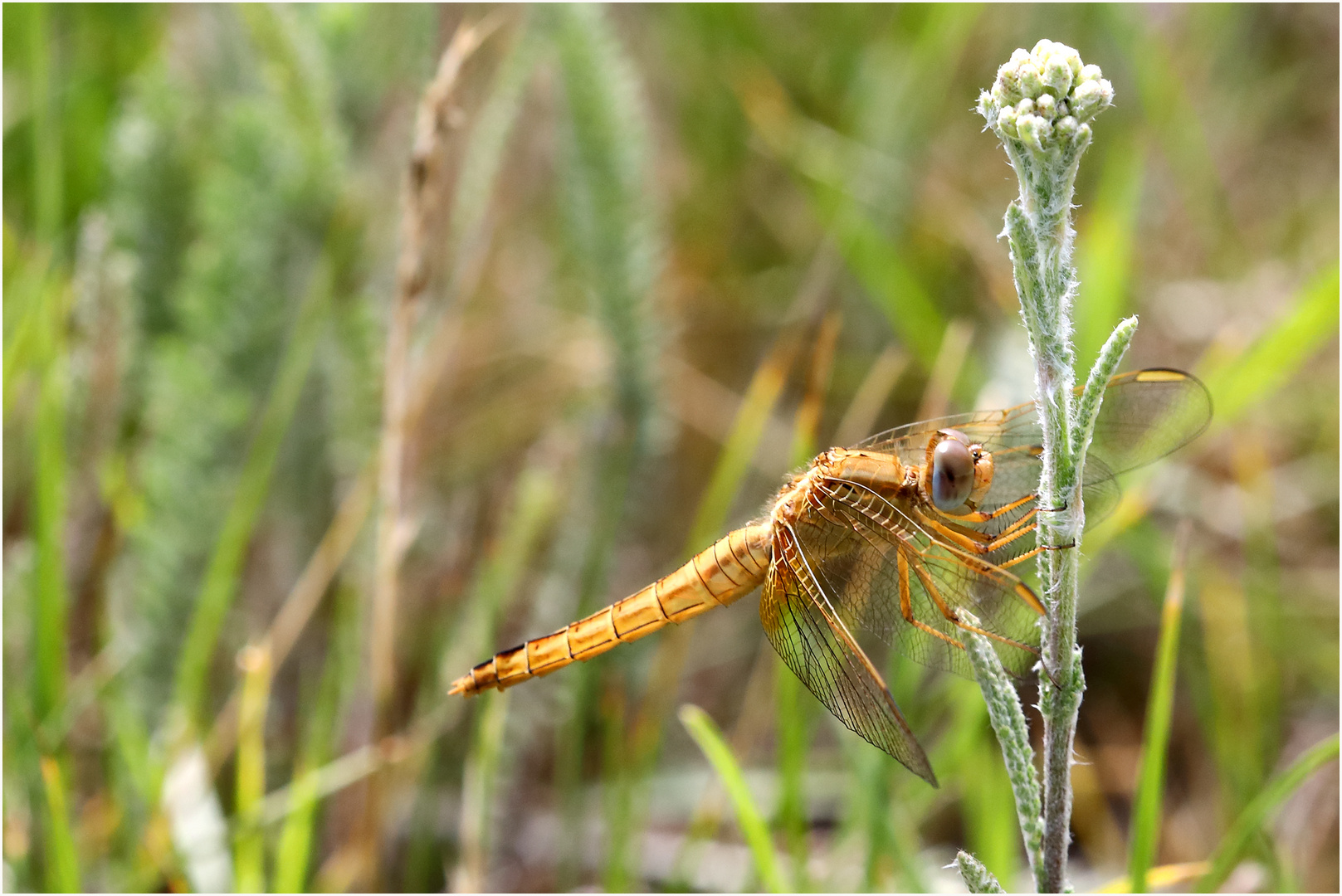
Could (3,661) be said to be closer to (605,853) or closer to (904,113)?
(605,853)

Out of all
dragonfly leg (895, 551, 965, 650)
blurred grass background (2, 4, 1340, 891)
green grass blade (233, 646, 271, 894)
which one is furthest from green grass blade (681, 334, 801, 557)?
green grass blade (233, 646, 271, 894)

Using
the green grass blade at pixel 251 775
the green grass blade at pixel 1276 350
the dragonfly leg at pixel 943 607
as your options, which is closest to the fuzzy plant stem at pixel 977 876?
the dragonfly leg at pixel 943 607

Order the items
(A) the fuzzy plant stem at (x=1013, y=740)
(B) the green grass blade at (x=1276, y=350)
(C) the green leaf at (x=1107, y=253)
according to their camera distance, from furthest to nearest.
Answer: (C) the green leaf at (x=1107, y=253) < (B) the green grass blade at (x=1276, y=350) < (A) the fuzzy plant stem at (x=1013, y=740)

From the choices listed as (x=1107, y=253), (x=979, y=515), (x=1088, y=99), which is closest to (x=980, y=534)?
(x=979, y=515)

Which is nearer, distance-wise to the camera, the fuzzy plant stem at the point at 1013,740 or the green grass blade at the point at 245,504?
the fuzzy plant stem at the point at 1013,740

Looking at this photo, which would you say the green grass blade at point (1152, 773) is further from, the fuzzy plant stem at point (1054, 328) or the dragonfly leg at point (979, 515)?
the fuzzy plant stem at point (1054, 328)

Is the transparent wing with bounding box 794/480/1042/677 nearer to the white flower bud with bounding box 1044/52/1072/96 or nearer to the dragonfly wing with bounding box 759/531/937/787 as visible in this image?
the dragonfly wing with bounding box 759/531/937/787

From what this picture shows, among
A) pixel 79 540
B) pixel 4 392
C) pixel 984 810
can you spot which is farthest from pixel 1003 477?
pixel 79 540
